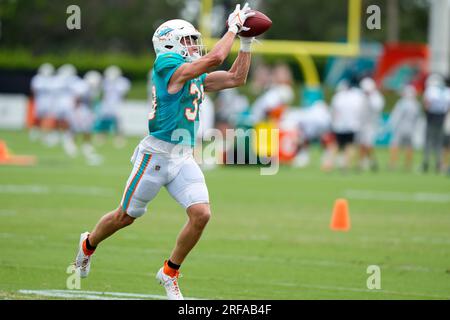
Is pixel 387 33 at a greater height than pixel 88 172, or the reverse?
pixel 387 33

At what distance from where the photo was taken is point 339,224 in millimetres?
11781

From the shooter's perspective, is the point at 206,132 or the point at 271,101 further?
the point at 206,132

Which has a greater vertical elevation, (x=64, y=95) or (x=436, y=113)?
(x=64, y=95)

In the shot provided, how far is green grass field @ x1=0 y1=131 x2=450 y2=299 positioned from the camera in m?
8.00

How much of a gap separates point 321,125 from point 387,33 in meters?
25.8

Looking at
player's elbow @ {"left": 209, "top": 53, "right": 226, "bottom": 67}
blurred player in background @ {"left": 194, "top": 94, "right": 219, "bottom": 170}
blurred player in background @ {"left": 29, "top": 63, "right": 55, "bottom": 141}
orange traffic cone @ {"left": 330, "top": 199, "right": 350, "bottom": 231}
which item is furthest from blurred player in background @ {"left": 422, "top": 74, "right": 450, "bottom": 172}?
player's elbow @ {"left": 209, "top": 53, "right": 226, "bottom": 67}

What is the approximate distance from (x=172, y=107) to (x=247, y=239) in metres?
3.88

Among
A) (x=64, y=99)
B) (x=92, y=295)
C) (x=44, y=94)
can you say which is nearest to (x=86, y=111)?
(x=64, y=99)

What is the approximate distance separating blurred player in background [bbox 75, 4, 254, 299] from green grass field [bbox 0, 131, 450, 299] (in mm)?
608

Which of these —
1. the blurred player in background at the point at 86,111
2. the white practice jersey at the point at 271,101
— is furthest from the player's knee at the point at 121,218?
the white practice jersey at the point at 271,101

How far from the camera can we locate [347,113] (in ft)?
68.3

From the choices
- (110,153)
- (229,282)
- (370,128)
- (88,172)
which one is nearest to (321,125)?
(370,128)

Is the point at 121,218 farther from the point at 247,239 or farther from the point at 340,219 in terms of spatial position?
the point at 340,219
